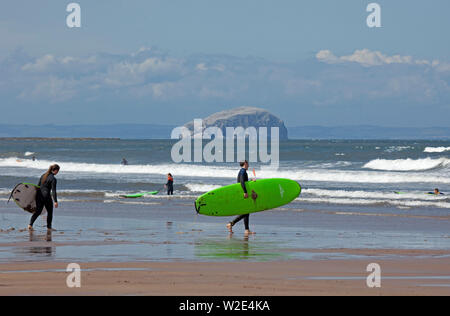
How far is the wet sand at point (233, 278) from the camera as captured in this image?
26.2 ft

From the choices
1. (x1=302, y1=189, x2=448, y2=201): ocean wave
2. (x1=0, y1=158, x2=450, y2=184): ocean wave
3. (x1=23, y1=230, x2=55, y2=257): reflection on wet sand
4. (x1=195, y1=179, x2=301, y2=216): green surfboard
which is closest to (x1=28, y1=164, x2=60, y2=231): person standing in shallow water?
(x1=23, y1=230, x2=55, y2=257): reflection on wet sand

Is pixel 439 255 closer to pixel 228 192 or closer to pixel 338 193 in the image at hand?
pixel 228 192

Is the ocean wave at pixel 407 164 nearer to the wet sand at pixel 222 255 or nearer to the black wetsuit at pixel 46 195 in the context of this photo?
the wet sand at pixel 222 255

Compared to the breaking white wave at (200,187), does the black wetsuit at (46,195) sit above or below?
above

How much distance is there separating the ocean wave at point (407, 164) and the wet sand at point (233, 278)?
48375 millimetres

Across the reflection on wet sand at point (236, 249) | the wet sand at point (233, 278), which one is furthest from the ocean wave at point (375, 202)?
the wet sand at point (233, 278)

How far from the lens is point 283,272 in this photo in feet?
31.3

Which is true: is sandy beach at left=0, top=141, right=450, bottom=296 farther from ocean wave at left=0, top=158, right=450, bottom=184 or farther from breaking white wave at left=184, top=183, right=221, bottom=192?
ocean wave at left=0, top=158, right=450, bottom=184

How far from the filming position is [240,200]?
16766 millimetres

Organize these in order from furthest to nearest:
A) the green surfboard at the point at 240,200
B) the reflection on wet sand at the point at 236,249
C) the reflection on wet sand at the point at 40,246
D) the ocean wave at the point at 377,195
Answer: the ocean wave at the point at 377,195
the green surfboard at the point at 240,200
the reflection on wet sand at the point at 40,246
the reflection on wet sand at the point at 236,249

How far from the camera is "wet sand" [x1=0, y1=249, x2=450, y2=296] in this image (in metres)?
7.97

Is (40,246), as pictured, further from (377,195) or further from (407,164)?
(407,164)
